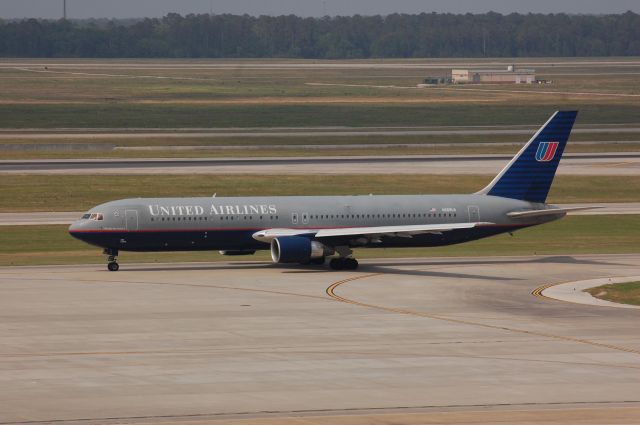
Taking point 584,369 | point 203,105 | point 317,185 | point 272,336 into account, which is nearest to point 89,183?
point 317,185

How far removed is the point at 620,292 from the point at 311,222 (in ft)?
53.9

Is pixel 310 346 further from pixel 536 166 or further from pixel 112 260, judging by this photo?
pixel 536 166

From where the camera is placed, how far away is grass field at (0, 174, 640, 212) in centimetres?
9262

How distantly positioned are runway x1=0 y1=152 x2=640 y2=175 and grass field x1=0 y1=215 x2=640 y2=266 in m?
26.1

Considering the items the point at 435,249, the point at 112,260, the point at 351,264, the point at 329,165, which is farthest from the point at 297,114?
the point at 112,260

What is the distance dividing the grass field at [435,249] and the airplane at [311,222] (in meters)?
4.81

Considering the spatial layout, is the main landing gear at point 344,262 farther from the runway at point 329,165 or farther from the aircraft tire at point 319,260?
the runway at point 329,165

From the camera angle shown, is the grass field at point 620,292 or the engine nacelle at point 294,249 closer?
the grass field at point 620,292

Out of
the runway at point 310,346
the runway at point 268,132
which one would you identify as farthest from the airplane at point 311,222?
the runway at point 268,132

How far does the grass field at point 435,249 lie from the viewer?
68.3 m

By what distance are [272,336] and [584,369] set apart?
11.4 meters

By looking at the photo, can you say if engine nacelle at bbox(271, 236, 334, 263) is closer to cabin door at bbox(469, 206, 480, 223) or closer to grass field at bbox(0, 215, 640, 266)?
grass field at bbox(0, 215, 640, 266)

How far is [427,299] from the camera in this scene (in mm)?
52812

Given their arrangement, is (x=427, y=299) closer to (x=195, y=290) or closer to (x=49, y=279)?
(x=195, y=290)
